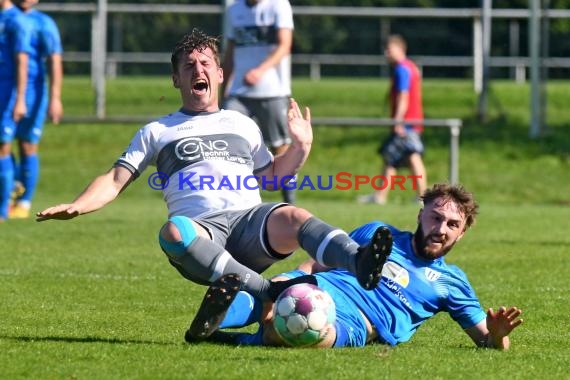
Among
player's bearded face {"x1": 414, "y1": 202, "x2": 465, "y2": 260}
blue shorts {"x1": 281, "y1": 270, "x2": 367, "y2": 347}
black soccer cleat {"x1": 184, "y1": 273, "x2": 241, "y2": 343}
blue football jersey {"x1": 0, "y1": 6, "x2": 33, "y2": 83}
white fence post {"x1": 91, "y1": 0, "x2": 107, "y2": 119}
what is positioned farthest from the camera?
white fence post {"x1": 91, "y1": 0, "x2": 107, "y2": 119}

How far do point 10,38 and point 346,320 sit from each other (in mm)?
7716

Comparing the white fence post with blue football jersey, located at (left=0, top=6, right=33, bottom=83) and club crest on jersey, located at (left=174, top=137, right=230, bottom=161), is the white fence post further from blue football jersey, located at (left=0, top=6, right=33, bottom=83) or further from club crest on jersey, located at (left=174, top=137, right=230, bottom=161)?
club crest on jersey, located at (left=174, top=137, right=230, bottom=161)

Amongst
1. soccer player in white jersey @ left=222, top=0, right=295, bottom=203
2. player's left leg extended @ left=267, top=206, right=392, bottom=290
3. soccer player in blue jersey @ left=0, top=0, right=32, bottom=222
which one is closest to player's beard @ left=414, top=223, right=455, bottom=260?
player's left leg extended @ left=267, top=206, right=392, bottom=290

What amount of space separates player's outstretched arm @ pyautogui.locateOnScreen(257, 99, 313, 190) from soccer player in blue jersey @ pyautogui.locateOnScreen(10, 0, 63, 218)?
21.6 ft

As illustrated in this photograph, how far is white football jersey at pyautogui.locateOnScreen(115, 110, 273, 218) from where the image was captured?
19.1 feet

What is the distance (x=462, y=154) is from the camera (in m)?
18.8

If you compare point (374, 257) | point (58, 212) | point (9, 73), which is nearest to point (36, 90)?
point (9, 73)

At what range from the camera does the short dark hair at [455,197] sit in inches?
222

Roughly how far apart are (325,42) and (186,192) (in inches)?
624

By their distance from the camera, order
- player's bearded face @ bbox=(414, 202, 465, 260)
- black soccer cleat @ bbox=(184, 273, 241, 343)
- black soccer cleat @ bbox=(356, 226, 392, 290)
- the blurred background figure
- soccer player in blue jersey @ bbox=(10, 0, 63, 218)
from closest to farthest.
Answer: black soccer cleat @ bbox=(356, 226, 392, 290) < black soccer cleat @ bbox=(184, 273, 241, 343) < player's bearded face @ bbox=(414, 202, 465, 260) < soccer player in blue jersey @ bbox=(10, 0, 63, 218) < the blurred background figure

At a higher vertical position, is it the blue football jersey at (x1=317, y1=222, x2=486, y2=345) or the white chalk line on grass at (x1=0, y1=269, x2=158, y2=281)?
the blue football jersey at (x1=317, y1=222, x2=486, y2=345)

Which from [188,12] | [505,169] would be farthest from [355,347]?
[188,12]

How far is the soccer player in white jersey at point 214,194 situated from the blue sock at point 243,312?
0.60 ft

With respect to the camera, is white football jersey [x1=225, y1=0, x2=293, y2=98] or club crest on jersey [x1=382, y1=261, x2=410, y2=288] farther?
white football jersey [x1=225, y1=0, x2=293, y2=98]
